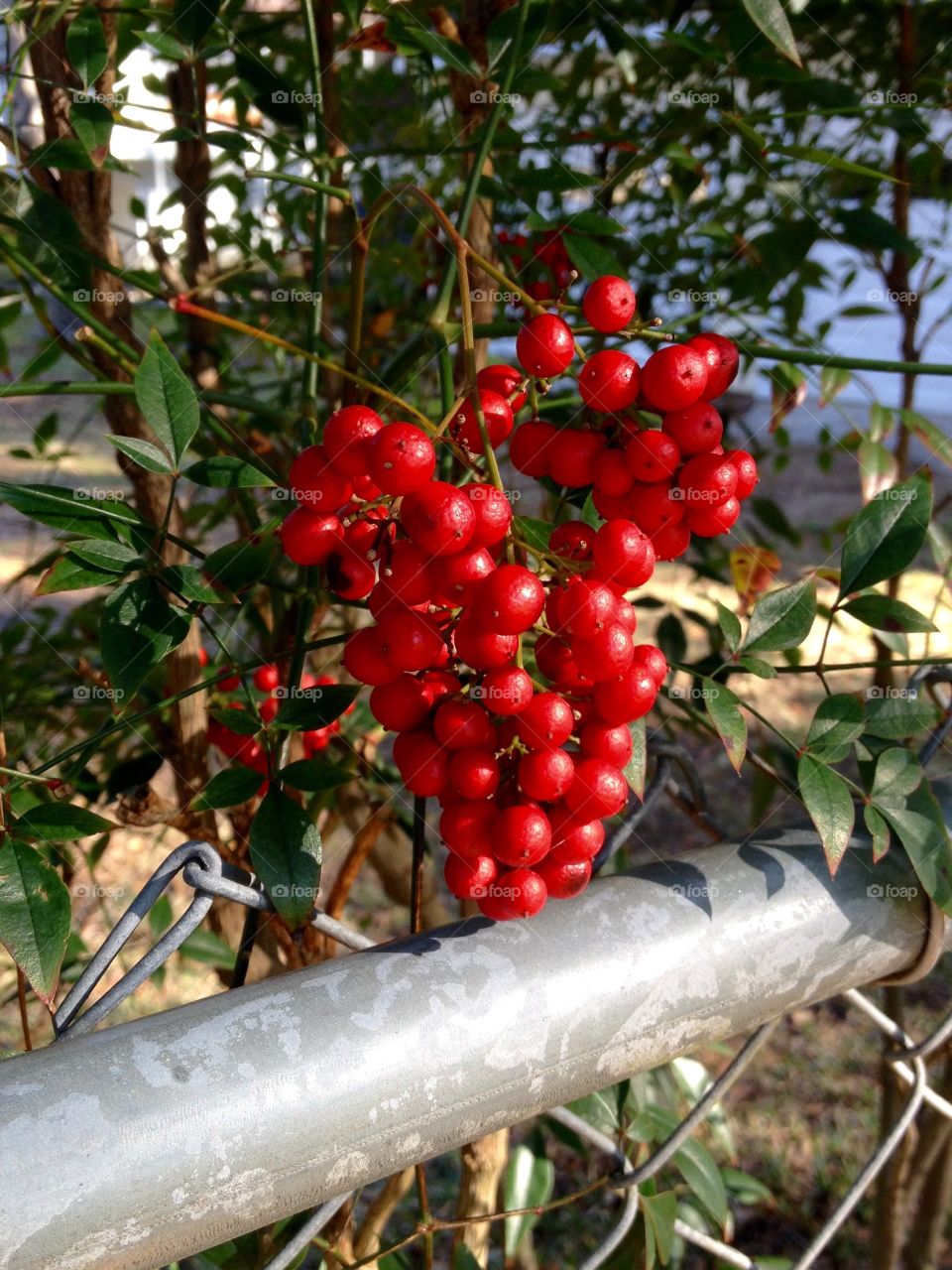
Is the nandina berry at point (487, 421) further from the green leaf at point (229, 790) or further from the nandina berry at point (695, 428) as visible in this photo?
the green leaf at point (229, 790)

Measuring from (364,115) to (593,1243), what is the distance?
1459mm

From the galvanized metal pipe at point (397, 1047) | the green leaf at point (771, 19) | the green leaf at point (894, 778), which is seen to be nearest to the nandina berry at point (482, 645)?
the galvanized metal pipe at point (397, 1047)

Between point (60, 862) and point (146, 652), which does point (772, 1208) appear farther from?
point (146, 652)

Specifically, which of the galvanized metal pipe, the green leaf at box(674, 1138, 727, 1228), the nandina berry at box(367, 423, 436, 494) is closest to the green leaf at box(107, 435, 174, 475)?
the nandina berry at box(367, 423, 436, 494)

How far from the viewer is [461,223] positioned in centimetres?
51

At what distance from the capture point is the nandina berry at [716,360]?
0.47 metres

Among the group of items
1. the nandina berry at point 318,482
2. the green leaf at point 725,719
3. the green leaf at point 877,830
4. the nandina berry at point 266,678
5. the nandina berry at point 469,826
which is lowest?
the nandina berry at point 266,678

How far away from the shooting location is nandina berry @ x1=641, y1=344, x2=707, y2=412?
0.45 metres

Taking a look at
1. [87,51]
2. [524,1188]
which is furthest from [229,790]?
[524,1188]

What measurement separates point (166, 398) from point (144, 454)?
0.09 ft

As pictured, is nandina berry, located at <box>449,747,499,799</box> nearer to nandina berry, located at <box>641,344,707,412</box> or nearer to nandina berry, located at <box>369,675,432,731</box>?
nandina berry, located at <box>369,675,432,731</box>

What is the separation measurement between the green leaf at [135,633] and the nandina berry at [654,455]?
0.62 ft

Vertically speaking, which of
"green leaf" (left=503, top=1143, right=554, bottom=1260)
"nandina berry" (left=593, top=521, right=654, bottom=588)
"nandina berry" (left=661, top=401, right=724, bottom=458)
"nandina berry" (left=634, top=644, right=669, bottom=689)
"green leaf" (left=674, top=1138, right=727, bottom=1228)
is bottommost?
"green leaf" (left=503, top=1143, right=554, bottom=1260)

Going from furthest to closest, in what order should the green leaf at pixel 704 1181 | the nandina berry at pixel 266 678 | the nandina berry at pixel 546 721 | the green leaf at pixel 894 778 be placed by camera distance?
the nandina berry at pixel 266 678
the green leaf at pixel 704 1181
the green leaf at pixel 894 778
the nandina berry at pixel 546 721
